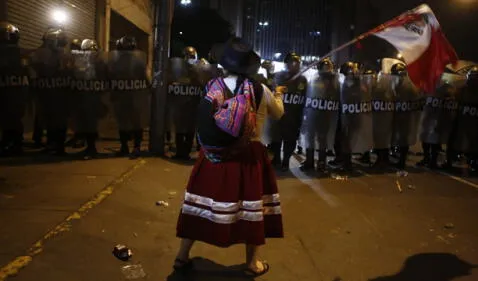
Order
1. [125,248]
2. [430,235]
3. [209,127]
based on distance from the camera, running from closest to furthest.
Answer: [209,127] → [125,248] → [430,235]

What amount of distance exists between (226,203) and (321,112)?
18.0 feet

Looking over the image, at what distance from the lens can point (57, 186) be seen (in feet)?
21.6

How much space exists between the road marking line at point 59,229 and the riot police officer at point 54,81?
6.84 feet

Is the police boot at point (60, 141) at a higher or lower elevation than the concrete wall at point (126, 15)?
lower

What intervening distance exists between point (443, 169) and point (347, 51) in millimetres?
24296

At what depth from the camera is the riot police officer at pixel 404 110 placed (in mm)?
9602

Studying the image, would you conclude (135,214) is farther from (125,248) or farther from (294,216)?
(294,216)

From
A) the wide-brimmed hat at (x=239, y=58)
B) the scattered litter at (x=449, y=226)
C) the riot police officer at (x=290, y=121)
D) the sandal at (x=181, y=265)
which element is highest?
the wide-brimmed hat at (x=239, y=58)

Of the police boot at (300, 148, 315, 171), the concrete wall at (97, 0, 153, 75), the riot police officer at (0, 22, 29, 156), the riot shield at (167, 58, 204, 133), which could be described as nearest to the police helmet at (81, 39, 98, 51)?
the riot police officer at (0, 22, 29, 156)

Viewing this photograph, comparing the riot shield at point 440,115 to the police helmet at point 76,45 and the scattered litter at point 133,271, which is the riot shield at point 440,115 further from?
the scattered litter at point 133,271

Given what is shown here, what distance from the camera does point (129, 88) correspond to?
910 cm

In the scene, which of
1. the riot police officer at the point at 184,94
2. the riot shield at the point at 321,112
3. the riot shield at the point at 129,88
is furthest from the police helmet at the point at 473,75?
the riot shield at the point at 129,88

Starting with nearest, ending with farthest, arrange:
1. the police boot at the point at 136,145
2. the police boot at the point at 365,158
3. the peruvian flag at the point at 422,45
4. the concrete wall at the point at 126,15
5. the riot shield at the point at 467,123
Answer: the peruvian flag at the point at 422,45, the police boot at the point at 136,145, the riot shield at the point at 467,123, the police boot at the point at 365,158, the concrete wall at the point at 126,15

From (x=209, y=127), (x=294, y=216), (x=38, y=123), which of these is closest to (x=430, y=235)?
(x=294, y=216)
